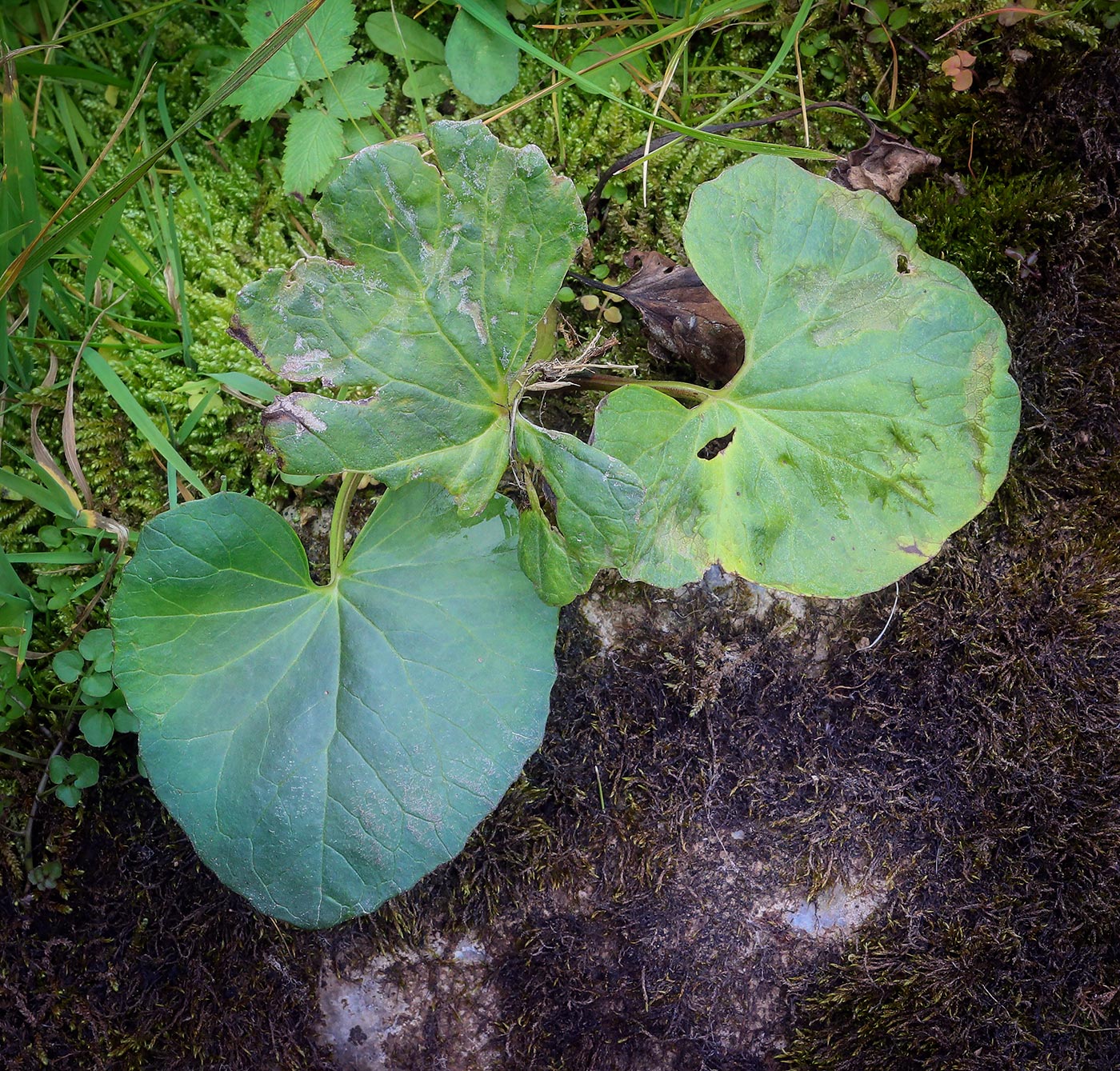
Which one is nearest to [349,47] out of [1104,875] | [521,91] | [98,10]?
[521,91]

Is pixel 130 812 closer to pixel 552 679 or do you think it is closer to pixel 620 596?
pixel 552 679

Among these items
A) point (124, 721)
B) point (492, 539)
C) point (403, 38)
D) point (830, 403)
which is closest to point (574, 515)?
point (492, 539)

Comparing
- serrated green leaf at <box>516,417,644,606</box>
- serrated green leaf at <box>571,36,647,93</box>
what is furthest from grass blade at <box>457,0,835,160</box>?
serrated green leaf at <box>516,417,644,606</box>

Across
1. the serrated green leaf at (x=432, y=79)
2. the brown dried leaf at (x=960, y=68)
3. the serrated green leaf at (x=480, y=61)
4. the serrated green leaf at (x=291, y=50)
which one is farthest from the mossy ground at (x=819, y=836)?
the serrated green leaf at (x=291, y=50)

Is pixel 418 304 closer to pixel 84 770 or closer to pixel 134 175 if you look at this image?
pixel 134 175

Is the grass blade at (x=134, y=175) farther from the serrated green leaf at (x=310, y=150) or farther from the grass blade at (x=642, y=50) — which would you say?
the grass blade at (x=642, y=50)

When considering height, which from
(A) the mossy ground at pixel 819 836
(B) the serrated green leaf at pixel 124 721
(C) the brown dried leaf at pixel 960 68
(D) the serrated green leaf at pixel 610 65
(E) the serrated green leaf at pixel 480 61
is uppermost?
(E) the serrated green leaf at pixel 480 61
